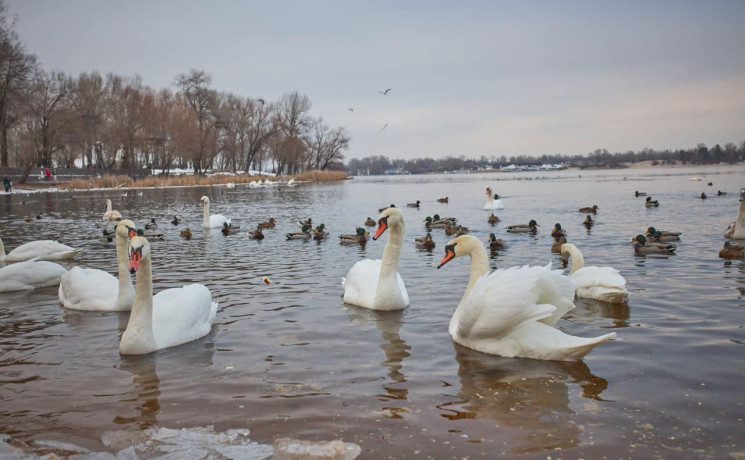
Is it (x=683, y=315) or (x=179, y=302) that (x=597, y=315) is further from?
(x=179, y=302)

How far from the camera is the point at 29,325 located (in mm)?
7133

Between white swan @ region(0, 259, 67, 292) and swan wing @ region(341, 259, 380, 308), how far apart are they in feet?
15.7

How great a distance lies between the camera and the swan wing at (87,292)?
7.67 meters

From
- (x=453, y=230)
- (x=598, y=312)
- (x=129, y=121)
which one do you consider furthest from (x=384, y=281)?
(x=129, y=121)

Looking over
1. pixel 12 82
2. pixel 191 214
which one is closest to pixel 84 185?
pixel 12 82

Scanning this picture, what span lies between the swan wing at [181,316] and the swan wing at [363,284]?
6.25 feet

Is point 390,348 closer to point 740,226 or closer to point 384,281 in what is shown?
point 384,281

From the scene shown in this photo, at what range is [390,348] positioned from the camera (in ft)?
19.6

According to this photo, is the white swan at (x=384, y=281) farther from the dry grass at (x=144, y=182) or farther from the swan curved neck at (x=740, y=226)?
the dry grass at (x=144, y=182)

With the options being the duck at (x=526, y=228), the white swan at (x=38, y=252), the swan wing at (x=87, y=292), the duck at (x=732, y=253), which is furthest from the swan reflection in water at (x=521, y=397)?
the duck at (x=526, y=228)

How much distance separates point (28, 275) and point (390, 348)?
631 cm

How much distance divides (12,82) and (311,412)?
47699mm

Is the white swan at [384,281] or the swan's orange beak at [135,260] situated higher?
the swan's orange beak at [135,260]

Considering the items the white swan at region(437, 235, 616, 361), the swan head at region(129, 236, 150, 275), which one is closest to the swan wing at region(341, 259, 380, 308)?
the white swan at region(437, 235, 616, 361)
